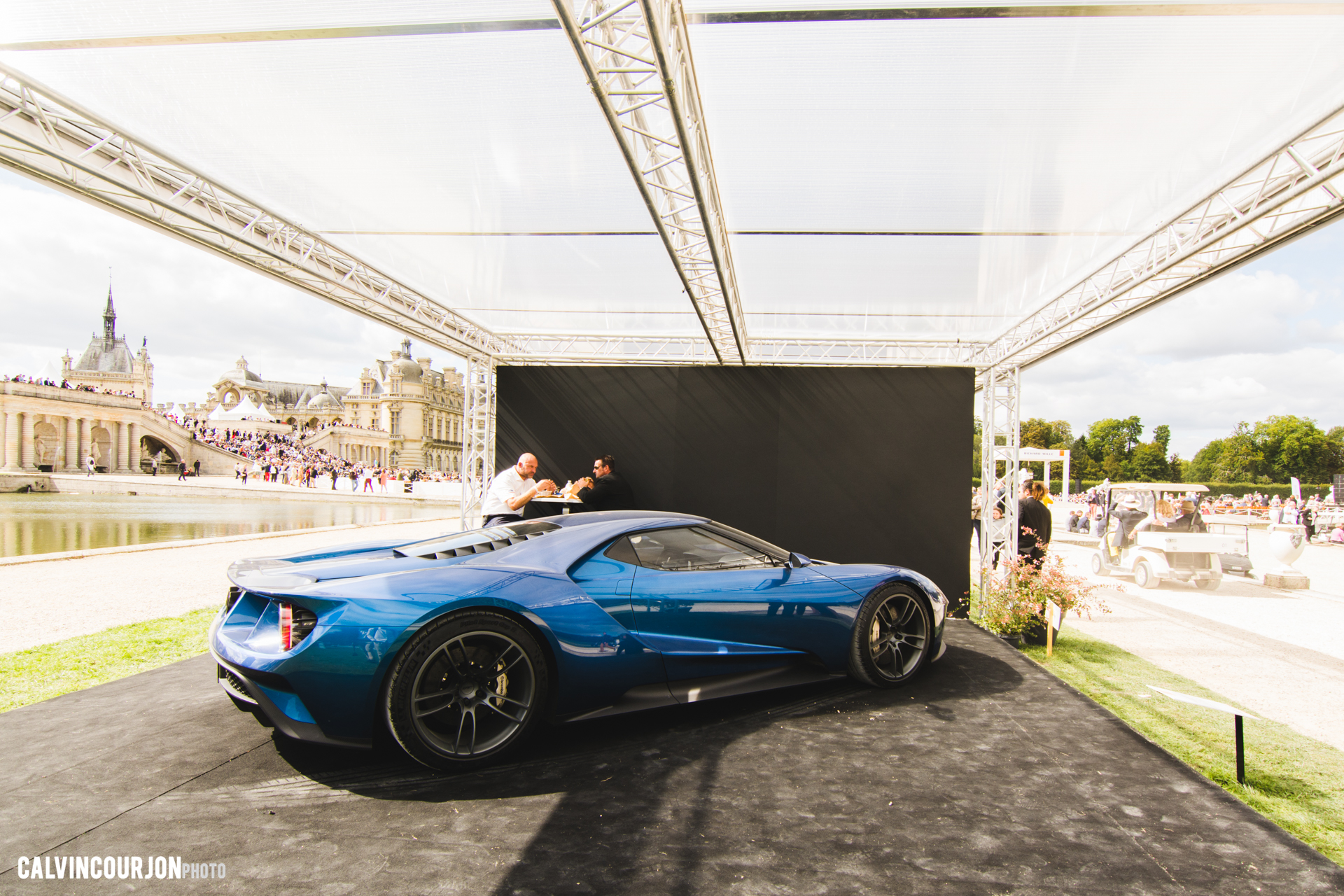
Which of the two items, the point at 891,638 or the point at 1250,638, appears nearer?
the point at 891,638

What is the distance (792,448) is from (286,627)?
6.88 meters

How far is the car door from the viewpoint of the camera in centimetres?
330

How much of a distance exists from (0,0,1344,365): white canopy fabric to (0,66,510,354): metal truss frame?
0.12 meters

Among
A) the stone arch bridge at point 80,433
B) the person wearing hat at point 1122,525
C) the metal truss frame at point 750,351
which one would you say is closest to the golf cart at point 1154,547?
the person wearing hat at point 1122,525

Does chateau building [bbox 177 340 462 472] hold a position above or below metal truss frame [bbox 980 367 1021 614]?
above

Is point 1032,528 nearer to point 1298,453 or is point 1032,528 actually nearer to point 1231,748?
point 1231,748

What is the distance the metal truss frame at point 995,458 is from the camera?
7965mm

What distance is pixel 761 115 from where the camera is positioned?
3.98m

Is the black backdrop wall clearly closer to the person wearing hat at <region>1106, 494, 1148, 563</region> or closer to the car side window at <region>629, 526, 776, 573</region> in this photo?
the car side window at <region>629, 526, 776, 573</region>

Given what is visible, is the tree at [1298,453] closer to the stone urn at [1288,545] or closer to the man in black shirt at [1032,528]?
the stone urn at [1288,545]

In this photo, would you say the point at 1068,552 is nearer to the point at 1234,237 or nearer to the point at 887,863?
the point at 1234,237

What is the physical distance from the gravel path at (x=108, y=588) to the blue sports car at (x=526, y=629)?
13.0 feet

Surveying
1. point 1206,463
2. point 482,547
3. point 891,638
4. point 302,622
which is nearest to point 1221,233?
point 891,638

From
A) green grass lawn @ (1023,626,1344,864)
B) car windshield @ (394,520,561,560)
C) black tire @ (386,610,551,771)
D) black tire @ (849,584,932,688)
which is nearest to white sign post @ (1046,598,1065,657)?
green grass lawn @ (1023,626,1344,864)
